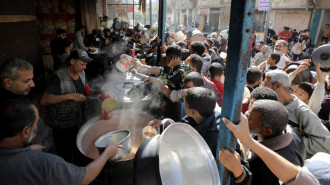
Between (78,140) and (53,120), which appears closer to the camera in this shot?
(78,140)

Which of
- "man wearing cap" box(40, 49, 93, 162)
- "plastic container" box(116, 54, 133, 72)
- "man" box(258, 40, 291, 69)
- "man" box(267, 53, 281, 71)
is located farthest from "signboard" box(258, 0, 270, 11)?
"man wearing cap" box(40, 49, 93, 162)

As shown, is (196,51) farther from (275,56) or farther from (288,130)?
(288,130)

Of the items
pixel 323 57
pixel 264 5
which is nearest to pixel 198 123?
pixel 323 57

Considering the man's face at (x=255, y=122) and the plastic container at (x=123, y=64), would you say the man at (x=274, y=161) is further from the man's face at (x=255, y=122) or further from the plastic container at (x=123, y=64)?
the plastic container at (x=123, y=64)

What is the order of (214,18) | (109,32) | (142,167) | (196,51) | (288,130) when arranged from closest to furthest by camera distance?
(142,167) < (288,130) < (196,51) < (109,32) < (214,18)

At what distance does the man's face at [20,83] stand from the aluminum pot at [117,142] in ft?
3.17

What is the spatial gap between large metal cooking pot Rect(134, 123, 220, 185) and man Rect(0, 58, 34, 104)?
1590 mm

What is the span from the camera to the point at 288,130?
1598mm

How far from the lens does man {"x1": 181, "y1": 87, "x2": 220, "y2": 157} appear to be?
68.2 inches

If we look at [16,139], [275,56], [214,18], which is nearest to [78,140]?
[16,139]

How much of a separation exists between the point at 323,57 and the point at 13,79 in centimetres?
404

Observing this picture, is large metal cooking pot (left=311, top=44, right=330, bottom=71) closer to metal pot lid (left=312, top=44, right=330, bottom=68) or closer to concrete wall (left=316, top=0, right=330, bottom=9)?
metal pot lid (left=312, top=44, right=330, bottom=68)

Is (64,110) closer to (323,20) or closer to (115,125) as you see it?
(115,125)

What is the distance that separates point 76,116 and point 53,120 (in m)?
0.28
